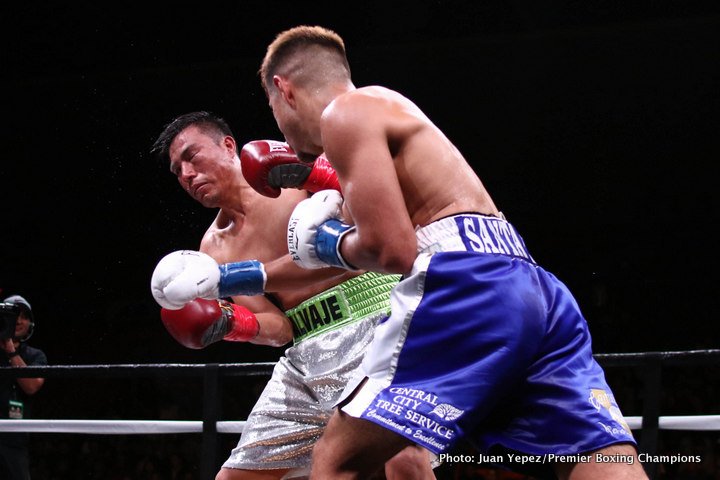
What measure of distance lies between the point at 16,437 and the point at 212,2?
12.0 feet

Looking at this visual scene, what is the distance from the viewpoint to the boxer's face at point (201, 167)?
7.93ft

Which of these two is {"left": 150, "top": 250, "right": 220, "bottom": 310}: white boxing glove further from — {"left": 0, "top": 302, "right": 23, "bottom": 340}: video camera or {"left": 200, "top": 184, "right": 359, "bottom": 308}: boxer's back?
{"left": 0, "top": 302, "right": 23, "bottom": 340}: video camera

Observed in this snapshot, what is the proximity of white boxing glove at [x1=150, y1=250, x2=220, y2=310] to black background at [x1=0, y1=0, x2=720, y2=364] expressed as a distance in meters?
4.06

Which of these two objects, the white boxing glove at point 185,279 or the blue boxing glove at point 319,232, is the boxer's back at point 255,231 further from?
the blue boxing glove at point 319,232

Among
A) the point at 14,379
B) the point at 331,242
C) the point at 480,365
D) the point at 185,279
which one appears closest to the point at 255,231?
the point at 185,279

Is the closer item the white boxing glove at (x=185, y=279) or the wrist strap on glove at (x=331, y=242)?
the wrist strap on glove at (x=331, y=242)

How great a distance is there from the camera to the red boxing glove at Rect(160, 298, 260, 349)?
A: 2.17 m

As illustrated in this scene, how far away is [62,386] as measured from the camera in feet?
22.0

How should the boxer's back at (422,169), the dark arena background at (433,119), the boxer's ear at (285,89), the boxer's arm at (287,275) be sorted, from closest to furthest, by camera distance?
1. the boxer's back at (422,169)
2. the boxer's ear at (285,89)
3. the boxer's arm at (287,275)
4. the dark arena background at (433,119)

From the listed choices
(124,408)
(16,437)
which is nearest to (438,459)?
(16,437)

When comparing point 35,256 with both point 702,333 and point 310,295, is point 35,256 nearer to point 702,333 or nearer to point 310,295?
point 702,333

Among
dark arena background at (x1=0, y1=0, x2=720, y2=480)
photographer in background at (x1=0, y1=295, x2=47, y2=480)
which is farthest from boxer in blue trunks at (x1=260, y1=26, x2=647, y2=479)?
dark arena background at (x1=0, y1=0, x2=720, y2=480)

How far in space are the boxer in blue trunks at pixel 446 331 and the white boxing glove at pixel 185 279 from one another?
38 centimetres

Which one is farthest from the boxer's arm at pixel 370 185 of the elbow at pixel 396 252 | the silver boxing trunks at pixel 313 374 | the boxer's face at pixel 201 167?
the boxer's face at pixel 201 167
